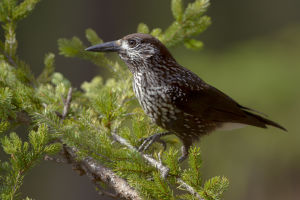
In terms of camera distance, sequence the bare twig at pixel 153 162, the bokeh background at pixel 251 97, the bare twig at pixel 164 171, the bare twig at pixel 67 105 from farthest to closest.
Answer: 1. the bokeh background at pixel 251 97
2. the bare twig at pixel 67 105
3. the bare twig at pixel 153 162
4. the bare twig at pixel 164 171

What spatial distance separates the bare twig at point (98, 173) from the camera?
7.73ft

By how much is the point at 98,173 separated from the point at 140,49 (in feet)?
4.10

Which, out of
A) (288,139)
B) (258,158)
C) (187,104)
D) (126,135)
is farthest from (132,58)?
(258,158)

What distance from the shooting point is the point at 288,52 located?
775 cm

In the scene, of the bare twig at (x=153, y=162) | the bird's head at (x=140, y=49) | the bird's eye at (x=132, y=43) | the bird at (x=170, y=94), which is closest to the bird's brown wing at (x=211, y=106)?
the bird at (x=170, y=94)

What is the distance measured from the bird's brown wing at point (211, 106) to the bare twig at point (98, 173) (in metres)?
0.93

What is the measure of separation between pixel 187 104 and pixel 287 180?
20.0 ft

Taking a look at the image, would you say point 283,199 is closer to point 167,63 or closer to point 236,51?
point 236,51

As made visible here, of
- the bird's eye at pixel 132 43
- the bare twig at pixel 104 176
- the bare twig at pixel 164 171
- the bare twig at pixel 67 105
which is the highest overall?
the bird's eye at pixel 132 43

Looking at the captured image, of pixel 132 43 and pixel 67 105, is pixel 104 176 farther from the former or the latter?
pixel 132 43

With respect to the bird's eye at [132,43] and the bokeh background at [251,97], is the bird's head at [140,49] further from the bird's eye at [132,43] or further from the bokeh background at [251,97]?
the bokeh background at [251,97]

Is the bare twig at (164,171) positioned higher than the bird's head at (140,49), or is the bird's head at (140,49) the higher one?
the bird's head at (140,49)

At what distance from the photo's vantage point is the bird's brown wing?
3.23 metres

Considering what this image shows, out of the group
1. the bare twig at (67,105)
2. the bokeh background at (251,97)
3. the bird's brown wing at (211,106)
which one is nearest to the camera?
the bare twig at (67,105)
